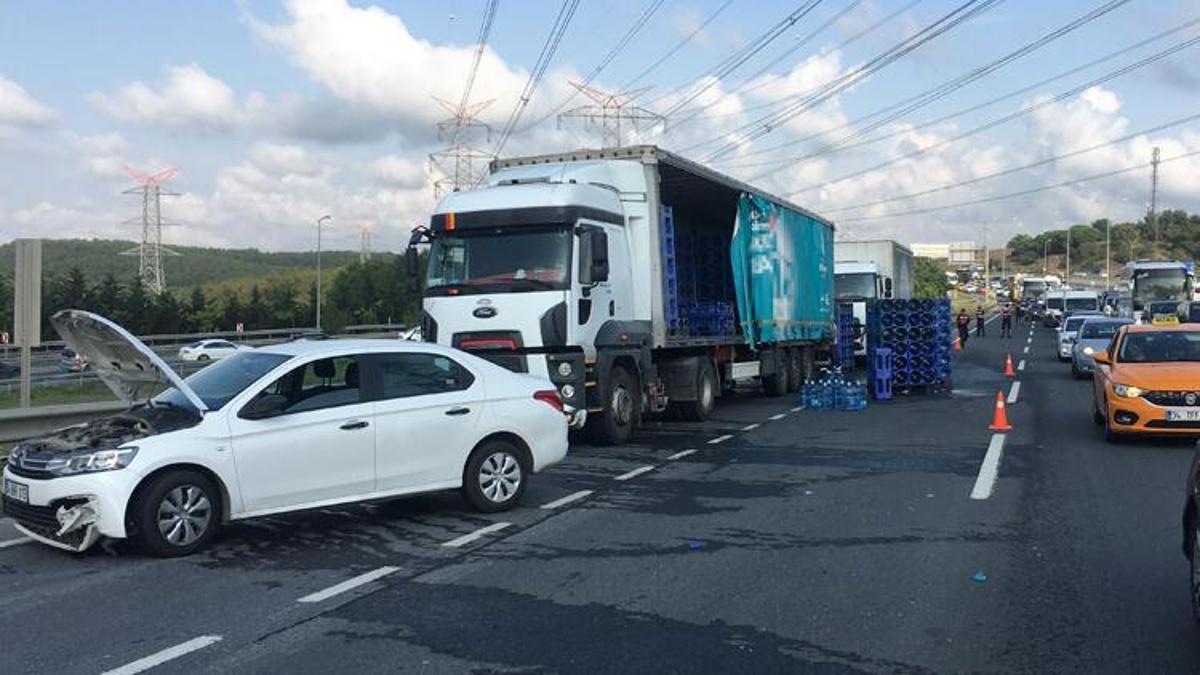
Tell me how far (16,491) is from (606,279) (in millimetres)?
7656

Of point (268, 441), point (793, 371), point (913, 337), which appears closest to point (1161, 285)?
point (913, 337)

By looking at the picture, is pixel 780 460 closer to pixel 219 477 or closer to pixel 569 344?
pixel 569 344

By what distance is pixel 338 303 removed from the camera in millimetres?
77000

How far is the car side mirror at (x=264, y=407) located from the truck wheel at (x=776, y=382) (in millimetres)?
14550

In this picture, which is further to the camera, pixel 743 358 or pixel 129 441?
pixel 743 358

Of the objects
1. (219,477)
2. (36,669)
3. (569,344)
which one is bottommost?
(36,669)

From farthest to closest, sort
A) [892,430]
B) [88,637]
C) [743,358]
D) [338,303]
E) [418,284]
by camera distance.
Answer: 1. [338,303]
2. [743,358]
3. [892,430]
4. [418,284]
5. [88,637]

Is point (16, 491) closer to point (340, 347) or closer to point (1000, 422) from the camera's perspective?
point (340, 347)

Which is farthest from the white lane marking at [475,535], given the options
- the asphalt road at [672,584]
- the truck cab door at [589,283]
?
the truck cab door at [589,283]

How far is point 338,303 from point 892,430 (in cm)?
6583

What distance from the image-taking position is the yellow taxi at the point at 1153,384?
1255 cm

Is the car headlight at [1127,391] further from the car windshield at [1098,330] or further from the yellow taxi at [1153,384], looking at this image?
the car windshield at [1098,330]

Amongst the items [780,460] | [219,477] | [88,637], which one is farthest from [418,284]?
[88,637]

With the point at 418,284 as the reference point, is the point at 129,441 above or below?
below
